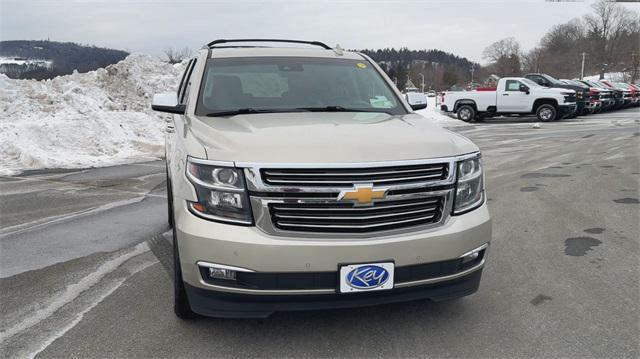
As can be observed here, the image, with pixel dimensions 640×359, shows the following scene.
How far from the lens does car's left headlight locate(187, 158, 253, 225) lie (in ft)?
9.48

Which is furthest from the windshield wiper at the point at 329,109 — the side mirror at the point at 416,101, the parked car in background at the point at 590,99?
the parked car in background at the point at 590,99

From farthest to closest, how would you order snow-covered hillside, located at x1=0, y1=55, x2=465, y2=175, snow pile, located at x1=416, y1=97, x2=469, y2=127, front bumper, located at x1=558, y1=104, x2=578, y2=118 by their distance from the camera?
snow pile, located at x1=416, y1=97, x2=469, y2=127, front bumper, located at x1=558, y1=104, x2=578, y2=118, snow-covered hillside, located at x1=0, y1=55, x2=465, y2=175

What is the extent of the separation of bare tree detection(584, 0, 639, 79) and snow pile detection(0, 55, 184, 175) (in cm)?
11299

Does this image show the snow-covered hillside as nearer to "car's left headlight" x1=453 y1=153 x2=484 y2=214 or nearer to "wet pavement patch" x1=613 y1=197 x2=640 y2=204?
"car's left headlight" x1=453 y1=153 x2=484 y2=214

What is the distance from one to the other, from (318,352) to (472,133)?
16.5m

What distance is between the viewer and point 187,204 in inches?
119

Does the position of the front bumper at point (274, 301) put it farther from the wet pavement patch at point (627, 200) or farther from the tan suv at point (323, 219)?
the wet pavement patch at point (627, 200)

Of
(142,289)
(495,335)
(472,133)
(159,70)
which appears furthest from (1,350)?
(159,70)

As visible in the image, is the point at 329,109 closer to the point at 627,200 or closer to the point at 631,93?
the point at 627,200

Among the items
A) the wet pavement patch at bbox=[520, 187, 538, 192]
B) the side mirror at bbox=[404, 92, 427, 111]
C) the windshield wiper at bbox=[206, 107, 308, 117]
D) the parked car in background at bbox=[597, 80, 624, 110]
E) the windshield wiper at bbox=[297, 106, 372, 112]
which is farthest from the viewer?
the parked car in background at bbox=[597, 80, 624, 110]

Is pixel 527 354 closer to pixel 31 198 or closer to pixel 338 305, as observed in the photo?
pixel 338 305

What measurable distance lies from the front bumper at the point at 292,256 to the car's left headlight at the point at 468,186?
0.44 ft

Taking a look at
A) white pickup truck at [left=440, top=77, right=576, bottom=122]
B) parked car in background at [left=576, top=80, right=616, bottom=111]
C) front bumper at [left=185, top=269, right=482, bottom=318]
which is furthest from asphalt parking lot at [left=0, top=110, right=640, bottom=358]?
parked car in background at [left=576, top=80, right=616, bottom=111]

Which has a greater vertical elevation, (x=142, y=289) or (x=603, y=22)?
(x=603, y=22)
